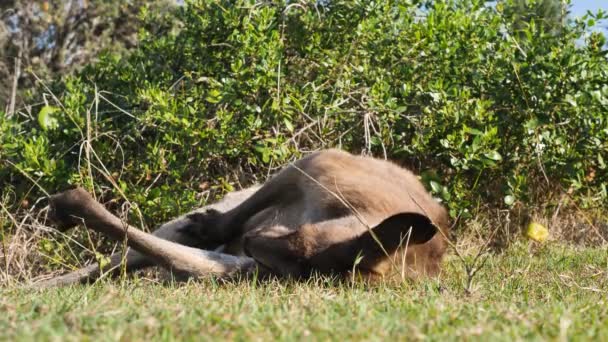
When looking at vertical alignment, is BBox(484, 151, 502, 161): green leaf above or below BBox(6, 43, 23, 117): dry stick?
above

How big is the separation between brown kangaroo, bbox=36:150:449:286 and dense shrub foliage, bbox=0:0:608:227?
2.30ft

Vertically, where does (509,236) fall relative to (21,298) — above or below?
below

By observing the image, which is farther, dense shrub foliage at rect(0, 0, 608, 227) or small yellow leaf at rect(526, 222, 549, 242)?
small yellow leaf at rect(526, 222, 549, 242)

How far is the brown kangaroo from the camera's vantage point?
4160 mm

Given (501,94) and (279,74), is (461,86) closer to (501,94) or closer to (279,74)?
(501,94)

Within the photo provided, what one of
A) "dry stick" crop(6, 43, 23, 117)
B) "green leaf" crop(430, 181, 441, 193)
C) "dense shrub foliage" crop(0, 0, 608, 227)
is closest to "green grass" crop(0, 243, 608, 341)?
"green leaf" crop(430, 181, 441, 193)

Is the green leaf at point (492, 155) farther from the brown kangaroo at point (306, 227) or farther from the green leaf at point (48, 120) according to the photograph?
the green leaf at point (48, 120)

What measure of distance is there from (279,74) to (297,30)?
82cm

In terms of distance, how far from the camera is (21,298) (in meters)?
3.35

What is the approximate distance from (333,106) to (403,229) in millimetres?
2423

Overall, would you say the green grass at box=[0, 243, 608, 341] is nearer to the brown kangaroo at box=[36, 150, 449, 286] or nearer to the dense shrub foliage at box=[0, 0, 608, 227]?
the brown kangaroo at box=[36, 150, 449, 286]

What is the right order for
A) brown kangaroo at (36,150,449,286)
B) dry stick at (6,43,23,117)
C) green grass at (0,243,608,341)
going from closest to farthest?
green grass at (0,243,608,341)
brown kangaroo at (36,150,449,286)
dry stick at (6,43,23,117)

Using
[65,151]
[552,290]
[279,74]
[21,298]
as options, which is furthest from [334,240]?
[65,151]

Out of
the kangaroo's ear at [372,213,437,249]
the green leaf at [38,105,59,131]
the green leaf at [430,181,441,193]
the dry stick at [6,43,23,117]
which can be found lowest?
the dry stick at [6,43,23,117]
